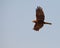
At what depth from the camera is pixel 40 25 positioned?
19.7 feet

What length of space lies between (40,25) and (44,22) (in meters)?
0.05

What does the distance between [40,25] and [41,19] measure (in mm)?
91

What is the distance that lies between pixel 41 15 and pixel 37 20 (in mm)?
79

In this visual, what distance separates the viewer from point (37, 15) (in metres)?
5.96

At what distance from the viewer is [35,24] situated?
6.09m

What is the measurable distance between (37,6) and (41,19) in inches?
4.7

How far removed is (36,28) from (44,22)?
128 millimetres

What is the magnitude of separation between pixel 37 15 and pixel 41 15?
1.5 inches

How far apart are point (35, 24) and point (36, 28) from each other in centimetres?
3

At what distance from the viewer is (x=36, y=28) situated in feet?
20.0

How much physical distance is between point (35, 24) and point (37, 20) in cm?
10

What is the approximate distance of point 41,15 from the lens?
19.5 feet

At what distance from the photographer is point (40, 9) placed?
5.95 m
